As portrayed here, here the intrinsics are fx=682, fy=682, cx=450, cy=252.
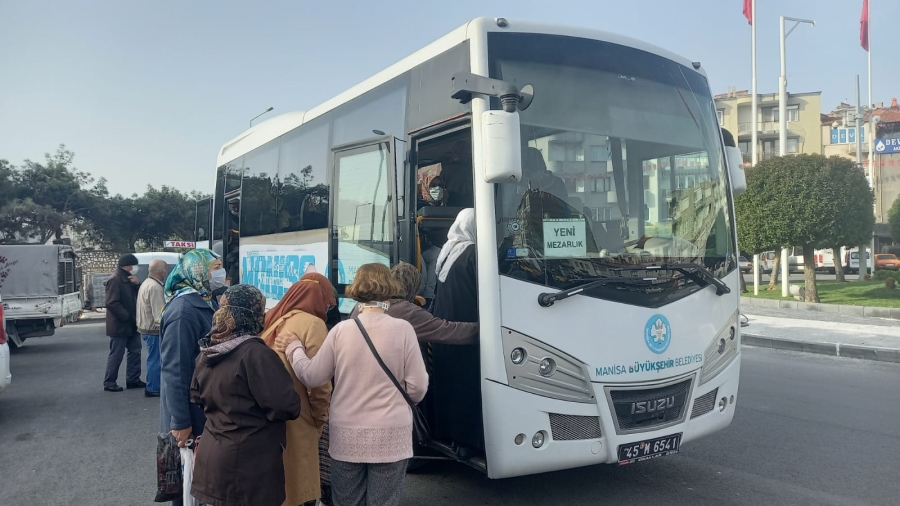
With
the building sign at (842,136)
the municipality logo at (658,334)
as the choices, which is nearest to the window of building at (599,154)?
the municipality logo at (658,334)

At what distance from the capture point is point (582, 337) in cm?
432

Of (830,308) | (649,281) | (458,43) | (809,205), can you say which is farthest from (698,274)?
(830,308)

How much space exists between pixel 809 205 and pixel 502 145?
15.6m

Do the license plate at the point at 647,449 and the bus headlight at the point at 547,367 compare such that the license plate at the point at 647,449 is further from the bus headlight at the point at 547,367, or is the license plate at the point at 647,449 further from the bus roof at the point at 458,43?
the bus roof at the point at 458,43

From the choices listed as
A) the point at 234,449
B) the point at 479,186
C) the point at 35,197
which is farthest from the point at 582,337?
the point at 35,197

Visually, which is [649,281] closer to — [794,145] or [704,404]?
[704,404]

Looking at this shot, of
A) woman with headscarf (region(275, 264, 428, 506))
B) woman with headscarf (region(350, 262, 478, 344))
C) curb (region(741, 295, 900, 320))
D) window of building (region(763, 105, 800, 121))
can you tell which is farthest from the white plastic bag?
window of building (region(763, 105, 800, 121))

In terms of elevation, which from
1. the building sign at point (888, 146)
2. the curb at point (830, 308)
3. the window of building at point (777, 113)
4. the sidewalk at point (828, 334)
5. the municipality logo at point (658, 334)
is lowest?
the sidewalk at point (828, 334)

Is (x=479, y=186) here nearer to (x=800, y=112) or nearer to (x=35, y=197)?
(x=35, y=197)

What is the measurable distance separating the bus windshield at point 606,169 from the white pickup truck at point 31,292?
12823mm

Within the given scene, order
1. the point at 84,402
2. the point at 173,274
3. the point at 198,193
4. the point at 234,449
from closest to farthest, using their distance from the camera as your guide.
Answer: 1. the point at 234,449
2. the point at 173,274
3. the point at 84,402
4. the point at 198,193

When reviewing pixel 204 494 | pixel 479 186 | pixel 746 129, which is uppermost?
pixel 746 129

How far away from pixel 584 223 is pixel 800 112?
62.1 meters

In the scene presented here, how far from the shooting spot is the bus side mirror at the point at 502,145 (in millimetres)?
4020
